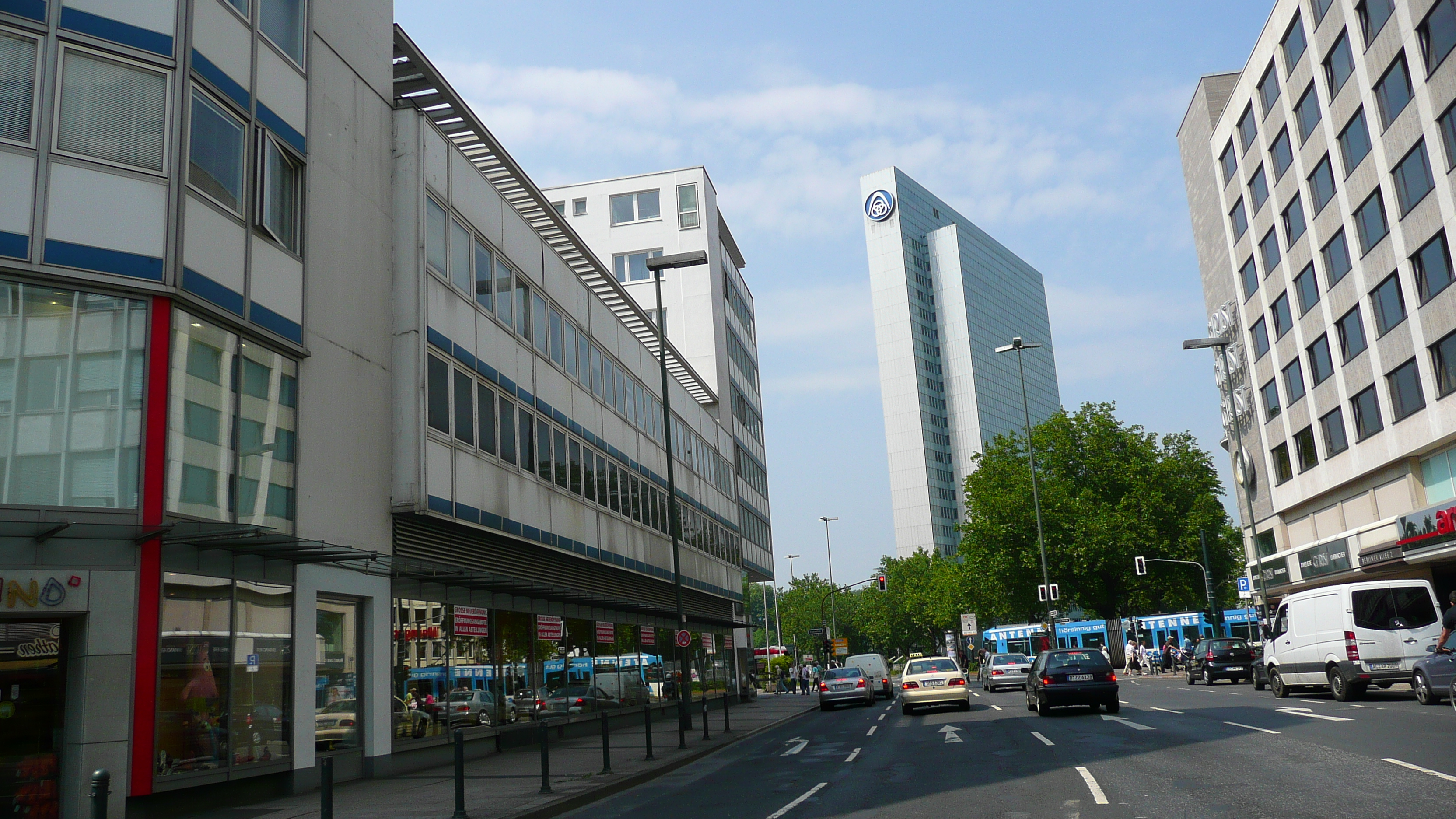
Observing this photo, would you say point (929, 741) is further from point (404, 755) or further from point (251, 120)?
point (251, 120)

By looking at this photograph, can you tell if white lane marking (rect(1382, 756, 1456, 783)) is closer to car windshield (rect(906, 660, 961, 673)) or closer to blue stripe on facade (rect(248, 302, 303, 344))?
blue stripe on facade (rect(248, 302, 303, 344))

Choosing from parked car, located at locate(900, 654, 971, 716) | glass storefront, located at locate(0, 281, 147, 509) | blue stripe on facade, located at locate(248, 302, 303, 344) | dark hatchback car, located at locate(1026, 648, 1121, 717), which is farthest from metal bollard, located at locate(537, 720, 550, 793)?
parked car, located at locate(900, 654, 971, 716)

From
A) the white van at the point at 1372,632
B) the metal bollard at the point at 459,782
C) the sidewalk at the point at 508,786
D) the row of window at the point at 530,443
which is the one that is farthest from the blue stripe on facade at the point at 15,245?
the white van at the point at 1372,632

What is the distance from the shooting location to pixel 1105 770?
1305 centimetres

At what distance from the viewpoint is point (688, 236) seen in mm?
54562

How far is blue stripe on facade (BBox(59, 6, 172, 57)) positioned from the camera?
13641 mm

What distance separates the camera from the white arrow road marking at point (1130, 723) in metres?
18.5

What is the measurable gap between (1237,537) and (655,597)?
46327 mm

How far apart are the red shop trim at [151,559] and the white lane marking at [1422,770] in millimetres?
13751

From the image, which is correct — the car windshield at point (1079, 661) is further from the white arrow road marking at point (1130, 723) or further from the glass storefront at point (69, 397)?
the glass storefront at point (69, 397)

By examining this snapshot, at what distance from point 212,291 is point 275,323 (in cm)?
151

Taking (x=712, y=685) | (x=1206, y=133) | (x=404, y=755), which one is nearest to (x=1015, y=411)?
(x=1206, y=133)

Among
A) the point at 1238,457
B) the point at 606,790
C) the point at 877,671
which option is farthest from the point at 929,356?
the point at 606,790

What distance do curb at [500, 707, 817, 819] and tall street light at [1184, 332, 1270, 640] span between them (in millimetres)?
25624
